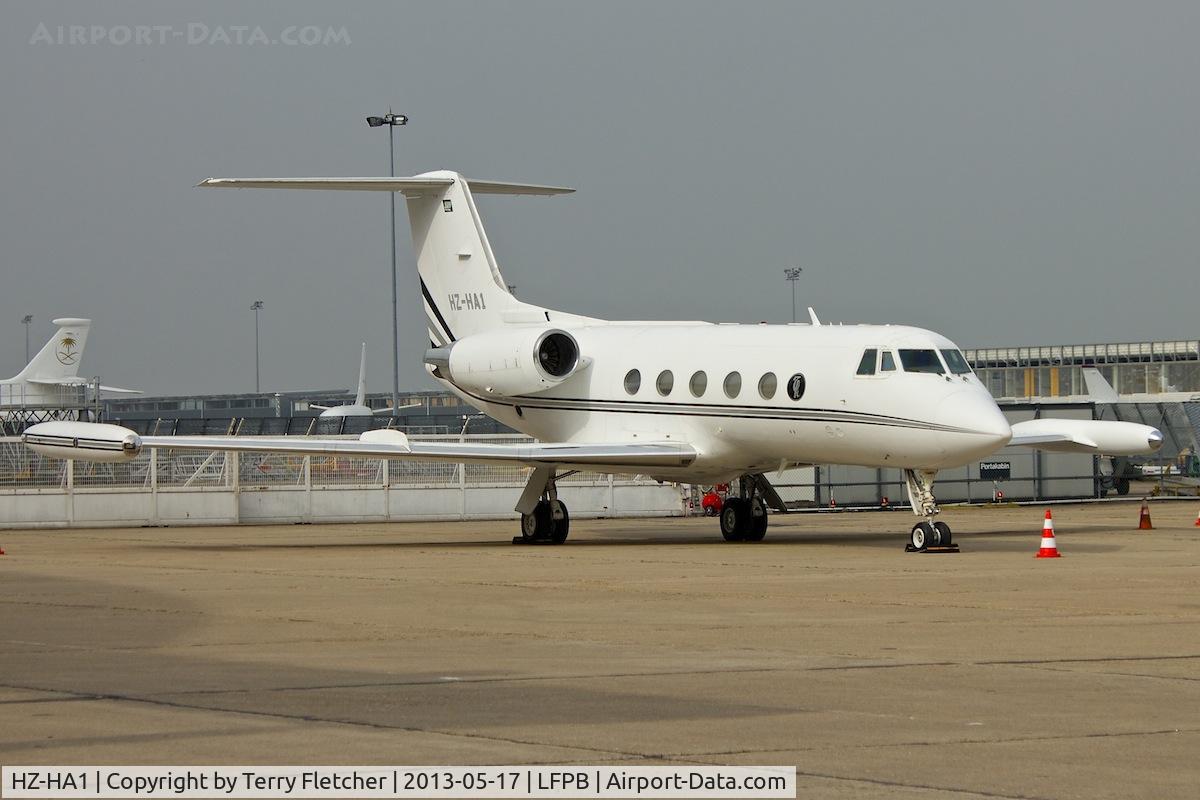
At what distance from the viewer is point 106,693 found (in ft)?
29.8

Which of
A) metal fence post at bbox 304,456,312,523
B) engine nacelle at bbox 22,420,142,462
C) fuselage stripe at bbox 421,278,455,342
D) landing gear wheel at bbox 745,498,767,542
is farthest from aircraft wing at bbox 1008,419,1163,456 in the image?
metal fence post at bbox 304,456,312,523

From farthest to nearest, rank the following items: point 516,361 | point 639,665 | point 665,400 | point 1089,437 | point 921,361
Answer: point 516,361 < point 1089,437 < point 665,400 < point 921,361 < point 639,665

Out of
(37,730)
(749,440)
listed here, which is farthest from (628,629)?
(749,440)

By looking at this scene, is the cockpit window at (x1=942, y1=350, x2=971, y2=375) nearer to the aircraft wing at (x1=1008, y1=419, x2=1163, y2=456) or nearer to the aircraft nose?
the aircraft nose

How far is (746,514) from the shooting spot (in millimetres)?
24875

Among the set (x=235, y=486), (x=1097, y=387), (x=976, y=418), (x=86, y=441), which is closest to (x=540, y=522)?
(x=86, y=441)

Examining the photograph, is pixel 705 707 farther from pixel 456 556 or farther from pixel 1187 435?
pixel 1187 435

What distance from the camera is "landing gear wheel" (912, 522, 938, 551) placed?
20.6 meters

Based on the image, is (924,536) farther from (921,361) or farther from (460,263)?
(460,263)

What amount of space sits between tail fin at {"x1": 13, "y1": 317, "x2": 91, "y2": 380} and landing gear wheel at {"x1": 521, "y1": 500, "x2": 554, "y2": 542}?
6128 centimetres

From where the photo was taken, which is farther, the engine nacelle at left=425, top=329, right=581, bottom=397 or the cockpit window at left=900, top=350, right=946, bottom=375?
the engine nacelle at left=425, top=329, right=581, bottom=397

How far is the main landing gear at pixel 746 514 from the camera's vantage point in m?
24.8

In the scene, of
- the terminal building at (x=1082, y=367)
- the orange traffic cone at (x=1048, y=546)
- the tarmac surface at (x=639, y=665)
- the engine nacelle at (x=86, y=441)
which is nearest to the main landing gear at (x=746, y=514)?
the tarmac surface at (x=639, y=665)

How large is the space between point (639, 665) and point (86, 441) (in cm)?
1478
